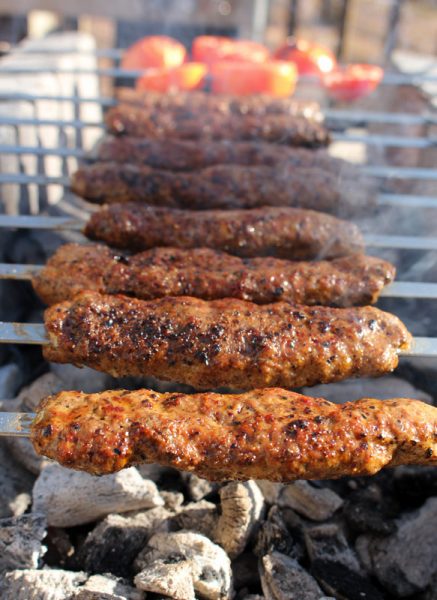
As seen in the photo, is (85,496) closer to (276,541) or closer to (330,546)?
(276,541)

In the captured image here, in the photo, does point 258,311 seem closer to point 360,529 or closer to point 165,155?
point 360,529

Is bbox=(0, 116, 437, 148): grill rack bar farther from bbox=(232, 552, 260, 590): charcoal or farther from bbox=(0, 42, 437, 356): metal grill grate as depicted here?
bbox=(232, 552, 260, 590): charcoal

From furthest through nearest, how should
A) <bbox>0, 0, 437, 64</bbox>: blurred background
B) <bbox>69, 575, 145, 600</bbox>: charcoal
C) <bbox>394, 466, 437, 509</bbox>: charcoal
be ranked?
<bbox>0, 0, 437, 64</bbox>: blurred background
<bbox>394, 466, 437, 509</bbox>: charcoal
<bbox>69, 575, 145, 600</bbox>: charcoal

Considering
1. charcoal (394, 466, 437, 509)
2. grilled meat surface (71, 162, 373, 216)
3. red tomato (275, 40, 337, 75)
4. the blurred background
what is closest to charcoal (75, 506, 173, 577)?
charcoal (394, 466, 437, 509)

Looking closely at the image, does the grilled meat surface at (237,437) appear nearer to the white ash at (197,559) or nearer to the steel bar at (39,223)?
the white ash at (197,559)

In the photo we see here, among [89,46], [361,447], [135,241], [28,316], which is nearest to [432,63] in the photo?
[89,46]

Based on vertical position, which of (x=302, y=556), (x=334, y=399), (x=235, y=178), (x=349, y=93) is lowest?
(x=302, y=556)
